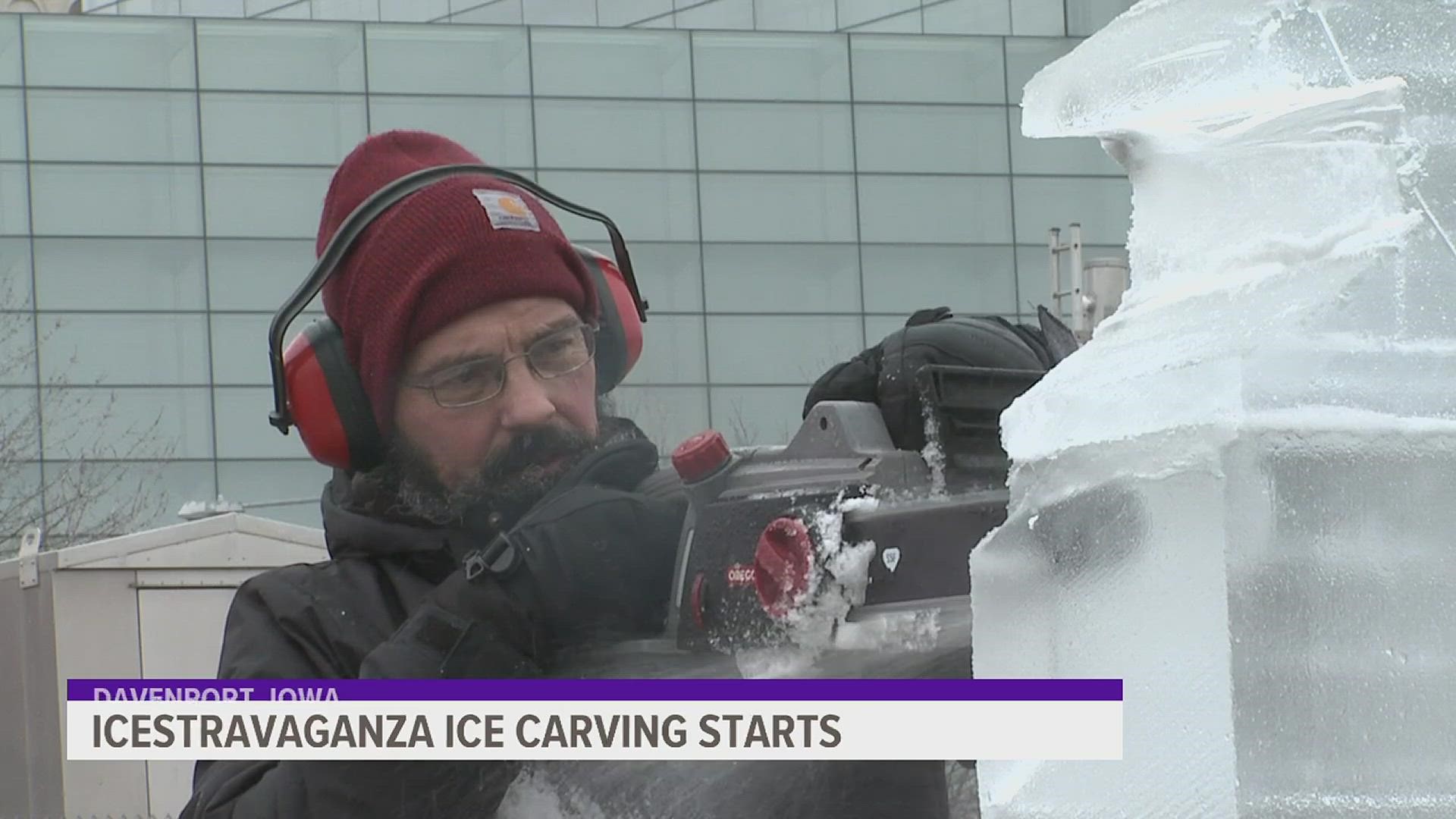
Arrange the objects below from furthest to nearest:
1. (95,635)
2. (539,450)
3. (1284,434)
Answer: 1. (95,635)
2. (539,450)
3. (1284,434)

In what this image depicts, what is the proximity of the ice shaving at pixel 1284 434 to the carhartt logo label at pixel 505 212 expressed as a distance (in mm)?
1005

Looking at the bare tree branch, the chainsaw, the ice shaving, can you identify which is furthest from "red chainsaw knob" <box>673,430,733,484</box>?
the bare tree branch

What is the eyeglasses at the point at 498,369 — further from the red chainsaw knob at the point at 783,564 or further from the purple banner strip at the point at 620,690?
the red chainsaw knob at the point at 783,564

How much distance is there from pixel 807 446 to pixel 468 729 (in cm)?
31

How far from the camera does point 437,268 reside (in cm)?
183

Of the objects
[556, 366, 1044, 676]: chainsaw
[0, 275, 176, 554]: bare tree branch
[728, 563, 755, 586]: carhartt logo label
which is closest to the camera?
[556, 366, 1044, 676]: chainsaw

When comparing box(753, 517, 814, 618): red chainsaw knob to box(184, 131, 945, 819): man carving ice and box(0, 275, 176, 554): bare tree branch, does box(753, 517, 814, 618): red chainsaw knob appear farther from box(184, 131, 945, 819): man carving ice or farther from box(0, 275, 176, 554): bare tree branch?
box(0, 275, 176, 554): bare tree branch

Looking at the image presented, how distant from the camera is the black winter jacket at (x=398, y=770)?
1.35 meters

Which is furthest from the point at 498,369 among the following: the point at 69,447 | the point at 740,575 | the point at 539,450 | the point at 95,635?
the point at 69,447

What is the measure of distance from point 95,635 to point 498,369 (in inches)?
99.6

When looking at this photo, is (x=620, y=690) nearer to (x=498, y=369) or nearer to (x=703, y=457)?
(x=703, y=457)

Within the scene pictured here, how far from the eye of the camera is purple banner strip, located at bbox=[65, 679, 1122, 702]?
97 cm

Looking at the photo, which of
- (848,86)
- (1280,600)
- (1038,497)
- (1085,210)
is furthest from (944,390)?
(848,86)

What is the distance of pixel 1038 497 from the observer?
95cm
